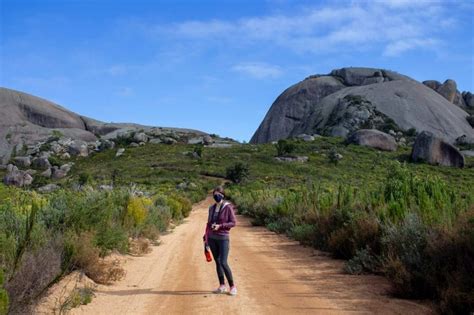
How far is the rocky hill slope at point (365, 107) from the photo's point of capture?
320ft

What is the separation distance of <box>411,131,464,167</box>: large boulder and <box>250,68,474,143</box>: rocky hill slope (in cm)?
1744

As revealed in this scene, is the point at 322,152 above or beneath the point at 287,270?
above

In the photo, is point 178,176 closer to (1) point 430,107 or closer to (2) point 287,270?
(2) point 287,270

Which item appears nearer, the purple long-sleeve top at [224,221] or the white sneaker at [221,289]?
the white sneaker at [221,289]

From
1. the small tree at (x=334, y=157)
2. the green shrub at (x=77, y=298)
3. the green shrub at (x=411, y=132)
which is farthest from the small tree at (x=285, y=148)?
the green shrub at (x=77, y=298)

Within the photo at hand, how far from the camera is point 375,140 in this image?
8181 cm

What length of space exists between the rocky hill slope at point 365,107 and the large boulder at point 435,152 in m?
17.4

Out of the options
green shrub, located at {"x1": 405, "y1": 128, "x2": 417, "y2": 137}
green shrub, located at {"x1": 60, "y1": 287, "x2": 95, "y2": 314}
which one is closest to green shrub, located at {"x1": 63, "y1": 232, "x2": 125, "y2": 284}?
green shrub, located at {"x1": 60, "y1": 287, "x2": 95, "y2": 314}

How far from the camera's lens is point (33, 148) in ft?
318

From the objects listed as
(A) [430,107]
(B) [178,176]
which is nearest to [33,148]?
(B) [178,176]

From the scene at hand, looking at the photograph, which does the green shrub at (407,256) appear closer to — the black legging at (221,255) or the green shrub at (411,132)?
the black legging at (221,255)

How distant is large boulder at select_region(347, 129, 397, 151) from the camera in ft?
267

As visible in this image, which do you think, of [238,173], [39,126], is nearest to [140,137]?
[39,126]

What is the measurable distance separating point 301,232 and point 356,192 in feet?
7.98
